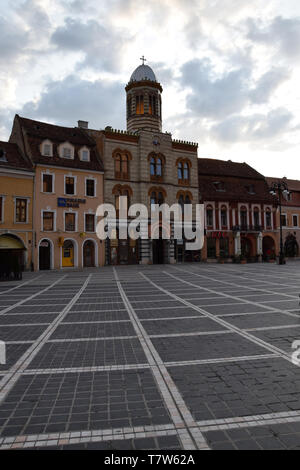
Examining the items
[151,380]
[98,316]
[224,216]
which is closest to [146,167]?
[224,216]

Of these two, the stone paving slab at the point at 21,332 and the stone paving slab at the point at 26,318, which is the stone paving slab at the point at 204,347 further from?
the stone paving slab at the point at 26,318

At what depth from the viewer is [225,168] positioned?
43938 mm

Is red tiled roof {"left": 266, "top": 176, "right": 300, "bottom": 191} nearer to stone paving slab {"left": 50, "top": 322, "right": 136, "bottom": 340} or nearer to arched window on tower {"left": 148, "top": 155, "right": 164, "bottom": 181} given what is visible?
arched window on tower {"left": 148, "top": 155, "right": 164, "bottom": 181}

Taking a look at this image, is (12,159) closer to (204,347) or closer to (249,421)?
(204,347)

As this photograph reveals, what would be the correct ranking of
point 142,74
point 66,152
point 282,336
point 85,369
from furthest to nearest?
point 142,74
point 66,152
point 282,336
point 85,369

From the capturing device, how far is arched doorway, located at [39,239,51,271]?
28.7m

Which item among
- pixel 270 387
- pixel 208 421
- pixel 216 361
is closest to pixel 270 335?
pixel 216 361

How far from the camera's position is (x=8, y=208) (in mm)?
26438

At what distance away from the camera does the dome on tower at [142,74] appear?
127 ft

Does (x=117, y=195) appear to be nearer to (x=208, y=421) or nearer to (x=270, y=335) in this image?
(x=270, y=335)

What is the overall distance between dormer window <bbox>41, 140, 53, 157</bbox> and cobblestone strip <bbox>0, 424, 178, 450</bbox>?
95.9 ft

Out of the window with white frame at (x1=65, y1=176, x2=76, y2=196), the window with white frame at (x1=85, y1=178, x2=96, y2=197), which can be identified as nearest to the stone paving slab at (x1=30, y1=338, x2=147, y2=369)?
the window with white frame at (x1=65, y1=176, x2=76, y2=196)

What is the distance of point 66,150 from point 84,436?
101 feet

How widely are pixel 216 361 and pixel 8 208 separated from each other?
83.7ft
